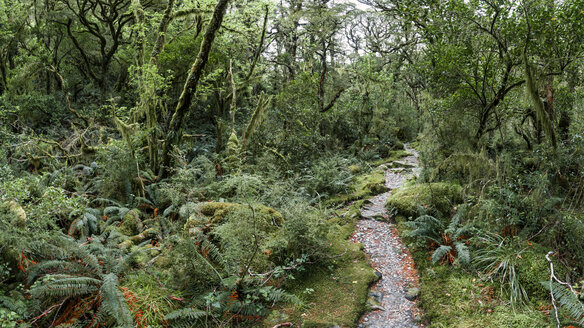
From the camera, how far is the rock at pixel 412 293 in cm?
544

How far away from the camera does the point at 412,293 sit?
5512mm

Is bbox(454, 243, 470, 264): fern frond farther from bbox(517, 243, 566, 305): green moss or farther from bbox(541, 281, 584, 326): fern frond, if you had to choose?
bbox(541, 281, 584, 326): fern frond

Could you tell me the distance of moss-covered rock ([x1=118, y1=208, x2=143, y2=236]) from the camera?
7000 millimetres

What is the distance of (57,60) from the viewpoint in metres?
15.7

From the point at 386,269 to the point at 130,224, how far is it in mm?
5810

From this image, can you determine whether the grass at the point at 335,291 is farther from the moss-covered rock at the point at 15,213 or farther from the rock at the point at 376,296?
the moss-covered rock at the point at 15,213

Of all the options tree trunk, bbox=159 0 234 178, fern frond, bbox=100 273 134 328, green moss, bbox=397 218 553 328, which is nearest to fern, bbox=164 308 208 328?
fern frond, bbox=100 273 134 328

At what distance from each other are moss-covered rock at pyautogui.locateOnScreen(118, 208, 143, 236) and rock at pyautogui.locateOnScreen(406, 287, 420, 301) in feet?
19.2

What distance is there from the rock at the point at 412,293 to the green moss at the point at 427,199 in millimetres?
2379

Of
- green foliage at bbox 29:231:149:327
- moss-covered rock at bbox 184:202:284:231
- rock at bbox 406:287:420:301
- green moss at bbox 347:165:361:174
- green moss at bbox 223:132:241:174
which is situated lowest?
rock at bbox 406:287:420:301

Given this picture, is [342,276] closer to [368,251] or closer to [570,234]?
[368,251]

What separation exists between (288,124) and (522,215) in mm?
9321

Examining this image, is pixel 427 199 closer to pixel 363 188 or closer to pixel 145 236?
pixel 363 188

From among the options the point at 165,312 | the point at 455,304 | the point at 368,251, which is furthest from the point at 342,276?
the point at 165,312
